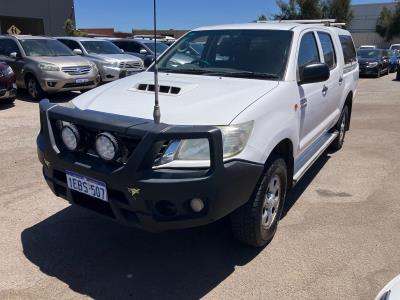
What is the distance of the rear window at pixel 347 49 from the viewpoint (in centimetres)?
608

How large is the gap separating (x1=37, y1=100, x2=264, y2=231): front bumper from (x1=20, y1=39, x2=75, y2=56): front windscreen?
922 cm

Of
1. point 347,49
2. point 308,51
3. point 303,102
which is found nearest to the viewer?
point 303,102

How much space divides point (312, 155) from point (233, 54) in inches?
56.9

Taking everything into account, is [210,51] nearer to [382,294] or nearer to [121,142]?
[121,142]

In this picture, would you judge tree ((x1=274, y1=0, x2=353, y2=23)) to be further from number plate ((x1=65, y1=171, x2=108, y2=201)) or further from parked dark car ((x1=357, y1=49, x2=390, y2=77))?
number plate ((x1=65, y1=171, x2=108, y2=201))

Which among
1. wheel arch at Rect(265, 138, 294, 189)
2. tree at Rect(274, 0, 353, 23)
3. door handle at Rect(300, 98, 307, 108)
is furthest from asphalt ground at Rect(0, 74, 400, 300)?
tree at Rect(274, 0, 353, 23)

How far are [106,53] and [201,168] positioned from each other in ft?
39.1

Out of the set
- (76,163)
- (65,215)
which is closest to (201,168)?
(76,163)

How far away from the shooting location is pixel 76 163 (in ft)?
9.75

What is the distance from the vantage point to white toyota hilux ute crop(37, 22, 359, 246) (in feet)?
8.72

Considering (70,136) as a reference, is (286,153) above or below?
below

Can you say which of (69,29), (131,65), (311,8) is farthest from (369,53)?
(69,29)

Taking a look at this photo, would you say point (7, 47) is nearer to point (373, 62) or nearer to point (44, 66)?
point (44, 66)

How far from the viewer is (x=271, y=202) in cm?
348
